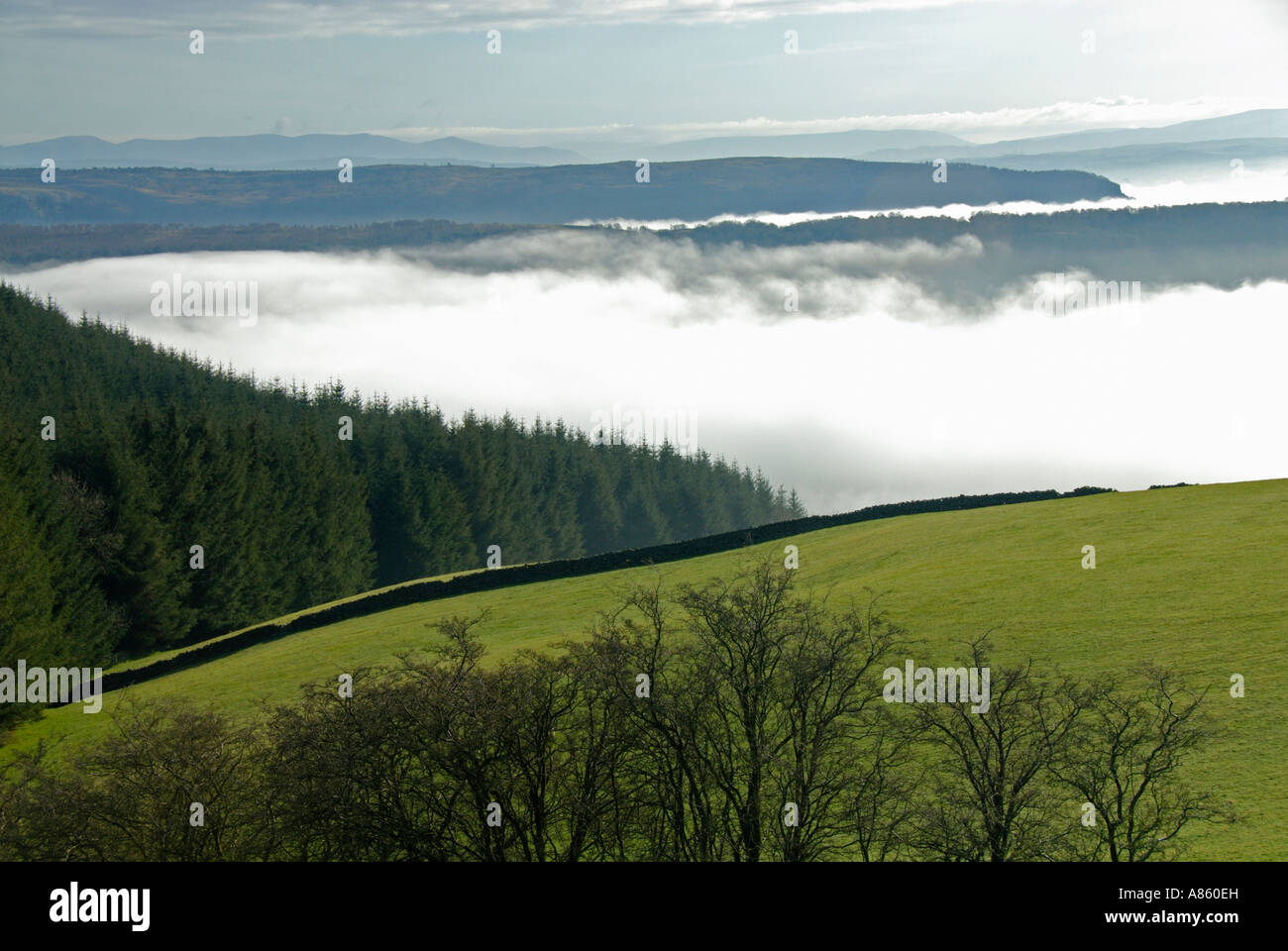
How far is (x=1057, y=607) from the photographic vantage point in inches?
1307

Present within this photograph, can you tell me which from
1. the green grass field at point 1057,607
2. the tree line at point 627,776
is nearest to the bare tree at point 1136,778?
the tree line at point 627,776

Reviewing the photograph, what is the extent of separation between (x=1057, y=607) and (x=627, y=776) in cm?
1670

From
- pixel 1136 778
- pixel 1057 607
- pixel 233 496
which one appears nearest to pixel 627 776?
pixel 1136 778

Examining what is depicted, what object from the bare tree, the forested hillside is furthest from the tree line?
the forested hillside

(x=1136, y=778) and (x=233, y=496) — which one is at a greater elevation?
(x=233, y=496)

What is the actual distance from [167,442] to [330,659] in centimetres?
3685

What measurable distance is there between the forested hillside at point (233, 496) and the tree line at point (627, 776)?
88.6 ft

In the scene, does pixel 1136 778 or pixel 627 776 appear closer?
pixel 627 776

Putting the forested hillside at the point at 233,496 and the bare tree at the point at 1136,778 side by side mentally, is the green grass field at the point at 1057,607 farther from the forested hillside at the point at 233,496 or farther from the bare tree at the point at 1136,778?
the forested hillside at the point at 233,496

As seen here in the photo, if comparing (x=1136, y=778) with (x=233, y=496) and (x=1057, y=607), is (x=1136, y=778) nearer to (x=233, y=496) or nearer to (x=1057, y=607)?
(x=1057, y=607)

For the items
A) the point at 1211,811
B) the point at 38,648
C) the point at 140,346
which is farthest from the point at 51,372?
the point at 1211,811

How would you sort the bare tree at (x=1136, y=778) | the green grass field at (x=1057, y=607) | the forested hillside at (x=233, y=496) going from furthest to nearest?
the forested hillside at (x=233, y=496)
the green grass field at (x=1057, y=607)
the bare tree at (x=1136, y=778)

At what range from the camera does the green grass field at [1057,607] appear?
25234 mm

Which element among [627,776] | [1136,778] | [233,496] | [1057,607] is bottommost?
[1136,778]
